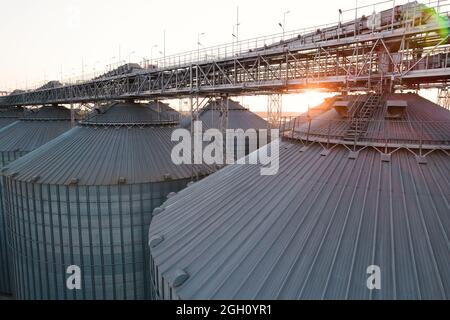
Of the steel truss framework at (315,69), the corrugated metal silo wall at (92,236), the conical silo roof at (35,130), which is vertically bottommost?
the corrugated metal silo wall at (92,236)

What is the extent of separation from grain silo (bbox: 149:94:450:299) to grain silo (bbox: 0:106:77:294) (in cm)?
3222

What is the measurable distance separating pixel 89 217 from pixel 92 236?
1.49 m

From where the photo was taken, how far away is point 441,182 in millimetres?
11727

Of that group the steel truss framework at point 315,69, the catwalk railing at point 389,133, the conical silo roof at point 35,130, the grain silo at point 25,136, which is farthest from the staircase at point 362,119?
the conical silo roof at point 35,130

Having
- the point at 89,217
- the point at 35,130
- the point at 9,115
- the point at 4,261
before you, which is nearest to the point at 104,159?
the point at 89,217

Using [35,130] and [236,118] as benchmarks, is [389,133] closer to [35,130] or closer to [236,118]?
[236,118]

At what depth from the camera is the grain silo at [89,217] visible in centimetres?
2452

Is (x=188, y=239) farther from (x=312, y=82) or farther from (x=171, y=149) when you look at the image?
(x=171, y=149)

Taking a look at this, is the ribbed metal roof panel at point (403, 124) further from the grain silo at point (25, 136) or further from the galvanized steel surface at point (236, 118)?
the grain silo at point (25, 136)

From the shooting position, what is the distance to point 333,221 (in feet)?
36.7

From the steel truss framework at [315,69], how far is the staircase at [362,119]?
1316mm
